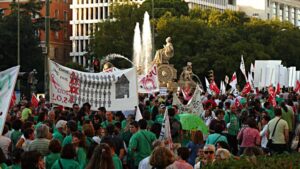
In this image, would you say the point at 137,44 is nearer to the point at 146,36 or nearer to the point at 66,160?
the point at 146,36

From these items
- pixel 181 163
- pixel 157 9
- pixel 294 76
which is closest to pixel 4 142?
pixel 181 163

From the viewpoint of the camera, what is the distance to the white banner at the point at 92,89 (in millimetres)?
18875

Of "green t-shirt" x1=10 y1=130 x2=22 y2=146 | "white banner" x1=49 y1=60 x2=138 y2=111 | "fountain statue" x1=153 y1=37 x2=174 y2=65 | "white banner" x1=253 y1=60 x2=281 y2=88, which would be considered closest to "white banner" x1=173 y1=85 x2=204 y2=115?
"white banner" x1=49 y1=60 x2=138 y2=111

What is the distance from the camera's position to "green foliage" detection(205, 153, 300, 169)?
425 inches

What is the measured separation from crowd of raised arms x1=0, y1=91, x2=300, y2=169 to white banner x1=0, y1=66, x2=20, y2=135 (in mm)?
451

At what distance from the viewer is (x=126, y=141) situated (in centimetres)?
1554

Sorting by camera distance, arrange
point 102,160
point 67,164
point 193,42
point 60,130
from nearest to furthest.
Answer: point 102,160 < point 67,164 < point 60,130 < point 193,42

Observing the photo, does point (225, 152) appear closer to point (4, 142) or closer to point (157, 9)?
point (4, 142)

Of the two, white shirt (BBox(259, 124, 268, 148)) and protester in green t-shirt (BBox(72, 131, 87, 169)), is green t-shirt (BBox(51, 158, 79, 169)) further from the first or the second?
white shirt (BBox(259, 124, 268, 148))

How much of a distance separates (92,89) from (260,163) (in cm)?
847

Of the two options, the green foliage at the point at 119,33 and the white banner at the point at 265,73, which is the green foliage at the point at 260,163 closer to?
the white banner at the point at 265,73

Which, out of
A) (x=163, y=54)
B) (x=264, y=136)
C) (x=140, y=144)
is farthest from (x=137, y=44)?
(x=140, y=144)

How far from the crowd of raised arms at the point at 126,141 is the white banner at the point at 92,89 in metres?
0.33

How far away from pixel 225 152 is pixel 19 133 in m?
4.47
